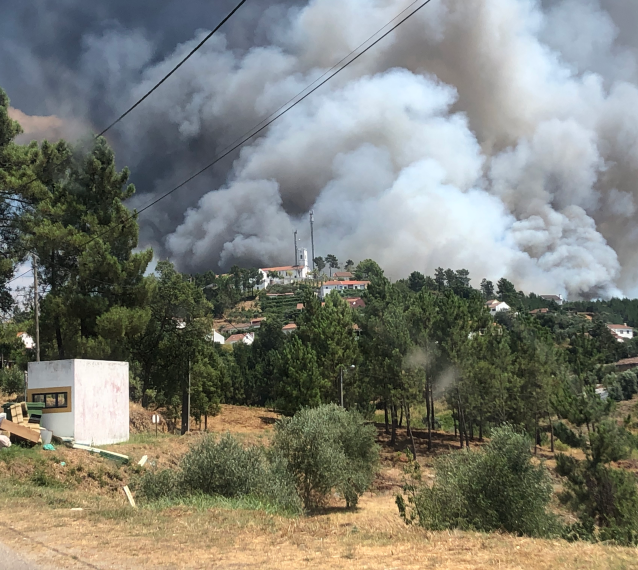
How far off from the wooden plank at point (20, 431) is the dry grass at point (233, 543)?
699cm

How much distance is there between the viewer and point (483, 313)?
54.8m

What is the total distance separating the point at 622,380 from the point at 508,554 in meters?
78.6

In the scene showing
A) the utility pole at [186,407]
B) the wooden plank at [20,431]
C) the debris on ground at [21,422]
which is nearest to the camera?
the wooden plank at [20,431]

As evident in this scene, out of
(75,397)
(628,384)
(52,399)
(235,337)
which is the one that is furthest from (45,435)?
(235,337)

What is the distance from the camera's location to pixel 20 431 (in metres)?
21.9

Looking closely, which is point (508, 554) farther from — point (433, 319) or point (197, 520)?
point (433, 319)

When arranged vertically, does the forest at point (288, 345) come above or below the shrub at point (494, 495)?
above

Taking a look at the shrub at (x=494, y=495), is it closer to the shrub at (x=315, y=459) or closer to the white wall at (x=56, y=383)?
the shrub at (x=315, y=459)

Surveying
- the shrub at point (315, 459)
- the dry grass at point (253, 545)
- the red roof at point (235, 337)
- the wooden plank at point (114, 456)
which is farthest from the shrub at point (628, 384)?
the red roof at point (235, 337)

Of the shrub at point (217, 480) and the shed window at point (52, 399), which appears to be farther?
the shed window at point (52, 399)

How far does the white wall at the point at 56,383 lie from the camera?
24.7 m

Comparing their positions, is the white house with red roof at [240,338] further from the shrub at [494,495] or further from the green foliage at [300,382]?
the shrub at [494,495]

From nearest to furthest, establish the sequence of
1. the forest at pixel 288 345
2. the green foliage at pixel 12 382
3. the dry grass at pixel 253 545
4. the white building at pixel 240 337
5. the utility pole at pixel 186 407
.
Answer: the dry grass at pixel 253 545 → the forest at pixel 288 345 → the utility pole at pixel 186 407 → the green foliage at pixel 12 382 → the white building at pixel 240 337

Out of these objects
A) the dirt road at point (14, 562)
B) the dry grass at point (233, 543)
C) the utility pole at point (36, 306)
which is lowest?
the dry grass at point (233, 543)
